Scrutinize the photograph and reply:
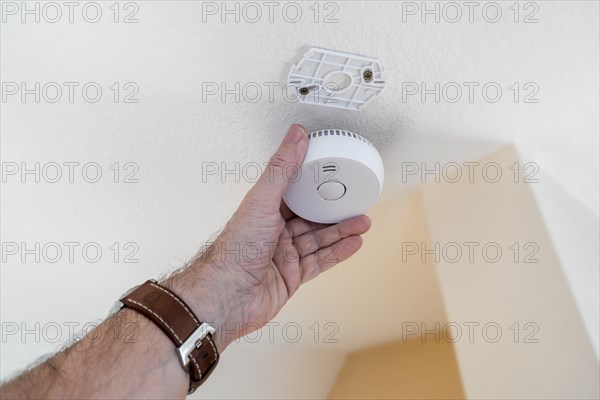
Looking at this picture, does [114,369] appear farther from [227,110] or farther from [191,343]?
[227,110]

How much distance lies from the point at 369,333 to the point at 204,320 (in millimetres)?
1101

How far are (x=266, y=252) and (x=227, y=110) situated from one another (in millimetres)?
Answer: 272

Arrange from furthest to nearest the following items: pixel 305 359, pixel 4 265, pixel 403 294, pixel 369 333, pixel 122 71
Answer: pixel 305 359
pixel 369 333
pixel 403 294
pixel 4 265
pixel 122 71

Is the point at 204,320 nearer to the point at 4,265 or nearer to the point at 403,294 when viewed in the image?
the point at 4,265

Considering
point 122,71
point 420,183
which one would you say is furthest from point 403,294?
point 122,71

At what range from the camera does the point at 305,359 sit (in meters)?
1.94

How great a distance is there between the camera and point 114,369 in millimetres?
693

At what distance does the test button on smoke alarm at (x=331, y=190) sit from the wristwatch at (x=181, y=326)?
286mm

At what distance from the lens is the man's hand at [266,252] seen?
2.75 ft
